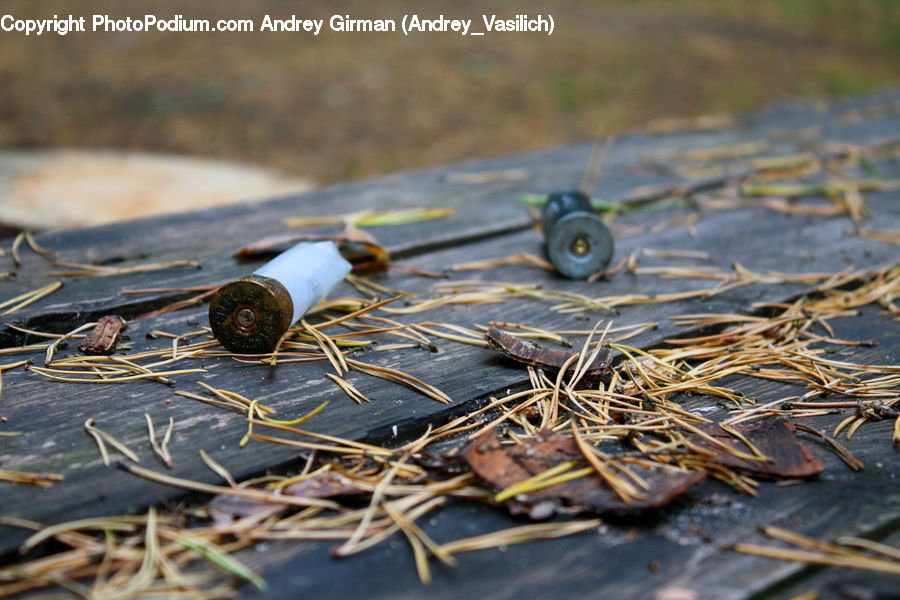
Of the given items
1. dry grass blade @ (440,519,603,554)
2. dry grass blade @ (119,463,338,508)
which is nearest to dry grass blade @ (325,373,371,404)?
dry grass blade @ (119,463,338,508)

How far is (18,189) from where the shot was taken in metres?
3.22

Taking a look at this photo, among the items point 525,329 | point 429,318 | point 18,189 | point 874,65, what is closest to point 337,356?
point 429,318

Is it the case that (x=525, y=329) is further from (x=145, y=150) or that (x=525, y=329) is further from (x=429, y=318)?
(x=145, y=150)

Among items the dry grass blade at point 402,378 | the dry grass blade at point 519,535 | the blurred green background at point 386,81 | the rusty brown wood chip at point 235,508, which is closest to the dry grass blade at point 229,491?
the rusty brown wood chip at point 235,508

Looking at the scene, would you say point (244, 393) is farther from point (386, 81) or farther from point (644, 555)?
point (386, 81)

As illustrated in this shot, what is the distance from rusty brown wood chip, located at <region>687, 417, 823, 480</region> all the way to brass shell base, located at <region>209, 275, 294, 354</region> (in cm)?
74

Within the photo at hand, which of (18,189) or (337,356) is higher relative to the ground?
(18,189)

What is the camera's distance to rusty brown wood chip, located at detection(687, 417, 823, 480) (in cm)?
105

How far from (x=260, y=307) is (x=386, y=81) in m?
6.00

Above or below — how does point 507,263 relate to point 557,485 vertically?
above

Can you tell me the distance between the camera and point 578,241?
1.80m

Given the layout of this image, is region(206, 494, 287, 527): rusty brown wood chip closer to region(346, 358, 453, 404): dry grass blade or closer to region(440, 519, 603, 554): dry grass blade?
region(440, 519, 603, 554): dry grass blade

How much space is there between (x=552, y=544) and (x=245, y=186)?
339cm

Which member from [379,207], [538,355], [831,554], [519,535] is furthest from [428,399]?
[379,207]
